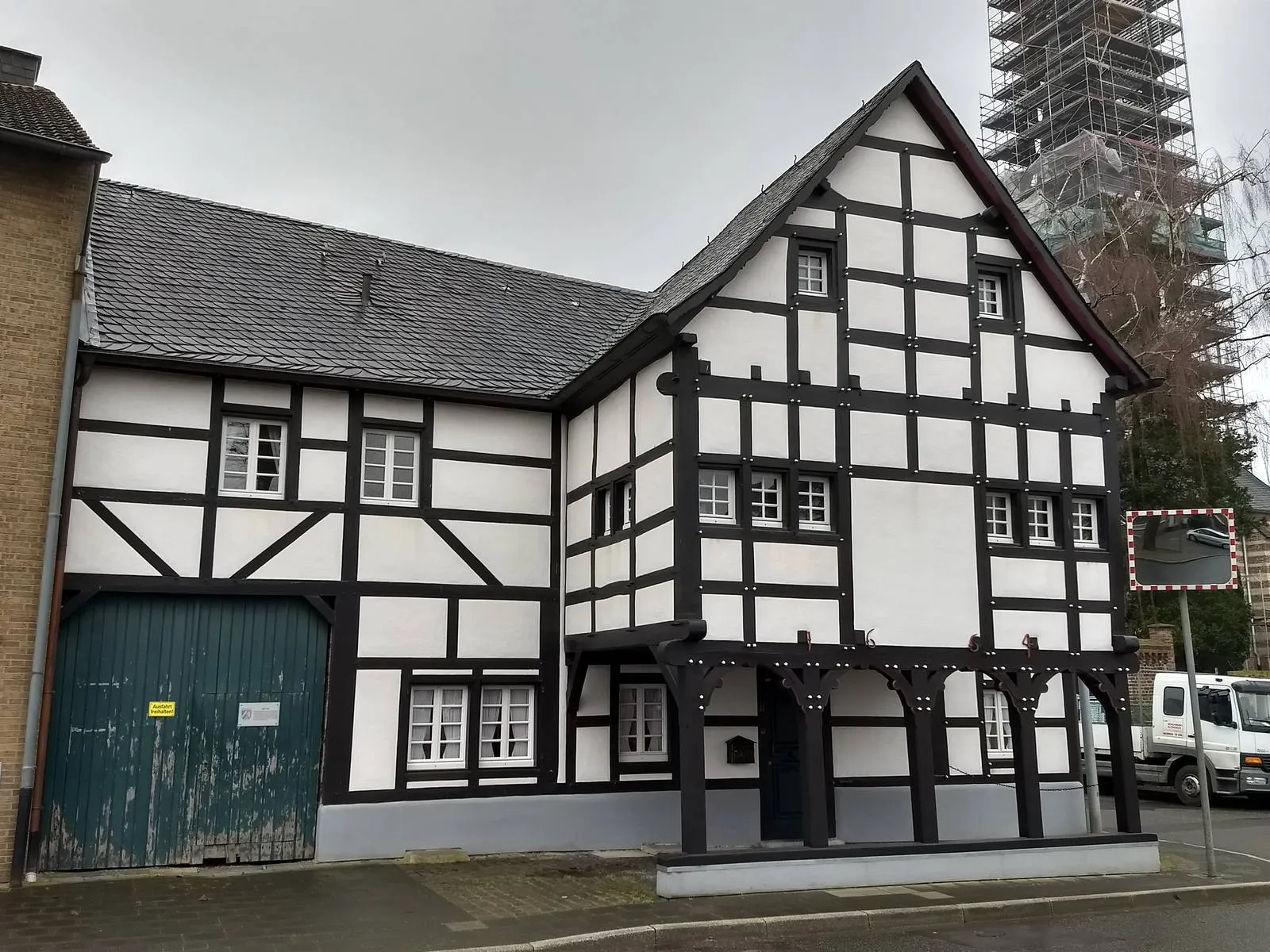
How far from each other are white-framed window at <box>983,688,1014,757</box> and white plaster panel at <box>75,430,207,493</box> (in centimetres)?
1077

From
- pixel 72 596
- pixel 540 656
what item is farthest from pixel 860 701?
pixel 72 596

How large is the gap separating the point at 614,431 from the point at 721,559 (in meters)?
2.60

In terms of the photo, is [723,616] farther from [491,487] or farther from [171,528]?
[171,528]

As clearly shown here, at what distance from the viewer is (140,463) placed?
12.5m

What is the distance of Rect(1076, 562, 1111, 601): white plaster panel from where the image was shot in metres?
13.8

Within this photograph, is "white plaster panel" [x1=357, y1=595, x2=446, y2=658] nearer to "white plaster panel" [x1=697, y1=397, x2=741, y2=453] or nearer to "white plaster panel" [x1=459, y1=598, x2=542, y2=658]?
"white plaster panel" [x1=459, y1=598, x2=542, y2=658]

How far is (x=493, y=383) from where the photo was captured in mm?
14344

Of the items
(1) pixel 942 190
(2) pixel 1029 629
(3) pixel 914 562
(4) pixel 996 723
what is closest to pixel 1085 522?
(2) pixel 1029 629

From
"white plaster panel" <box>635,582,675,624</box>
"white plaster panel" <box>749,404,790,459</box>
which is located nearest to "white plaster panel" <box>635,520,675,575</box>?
"white plaster panel" <box>635,582,675,624</box>

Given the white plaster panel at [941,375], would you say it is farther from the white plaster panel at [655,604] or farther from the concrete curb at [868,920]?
the concrete curb at [868,920]

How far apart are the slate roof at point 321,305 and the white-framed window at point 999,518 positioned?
5.24 m

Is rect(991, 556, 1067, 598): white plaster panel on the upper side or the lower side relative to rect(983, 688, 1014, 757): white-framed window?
upper

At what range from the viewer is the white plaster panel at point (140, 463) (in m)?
12.2

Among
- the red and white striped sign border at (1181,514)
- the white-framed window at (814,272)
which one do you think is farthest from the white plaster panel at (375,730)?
the red and white striped sign border at (1181,514)
